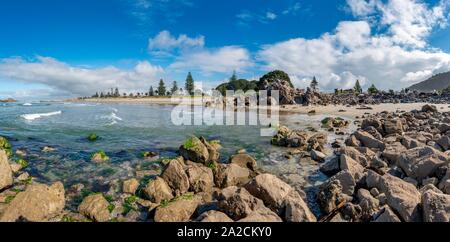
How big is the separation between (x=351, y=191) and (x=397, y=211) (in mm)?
2195

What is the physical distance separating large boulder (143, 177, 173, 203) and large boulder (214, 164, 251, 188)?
2.17 metres

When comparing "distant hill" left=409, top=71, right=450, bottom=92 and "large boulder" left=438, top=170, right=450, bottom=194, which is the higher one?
"distant hill" left=409, top=71, right=450, bottom=92

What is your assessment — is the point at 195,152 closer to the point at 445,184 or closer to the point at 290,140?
the point at 290,140

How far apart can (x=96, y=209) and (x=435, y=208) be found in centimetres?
888

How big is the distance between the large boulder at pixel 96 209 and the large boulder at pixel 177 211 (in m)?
1.81

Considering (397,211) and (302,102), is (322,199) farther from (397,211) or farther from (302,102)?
(302,102)

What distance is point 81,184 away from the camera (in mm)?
10875

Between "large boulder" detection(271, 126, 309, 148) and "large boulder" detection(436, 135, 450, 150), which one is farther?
"large boulder" detection(271, 126, 309, 148)

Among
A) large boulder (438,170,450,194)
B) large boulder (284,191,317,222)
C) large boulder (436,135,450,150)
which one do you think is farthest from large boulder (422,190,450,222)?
large boulder (436,135,450,150)

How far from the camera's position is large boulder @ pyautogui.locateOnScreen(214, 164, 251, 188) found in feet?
34.7

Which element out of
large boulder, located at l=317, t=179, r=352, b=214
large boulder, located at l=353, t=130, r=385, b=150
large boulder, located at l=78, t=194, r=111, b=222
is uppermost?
large boulder, located at l=353, t=130, r=385, b=150

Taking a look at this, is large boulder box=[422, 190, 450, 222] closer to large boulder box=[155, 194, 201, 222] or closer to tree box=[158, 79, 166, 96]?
large boulder box=[155, 194, 201, 222]

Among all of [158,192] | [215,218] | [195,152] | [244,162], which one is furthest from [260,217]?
[195,152]
